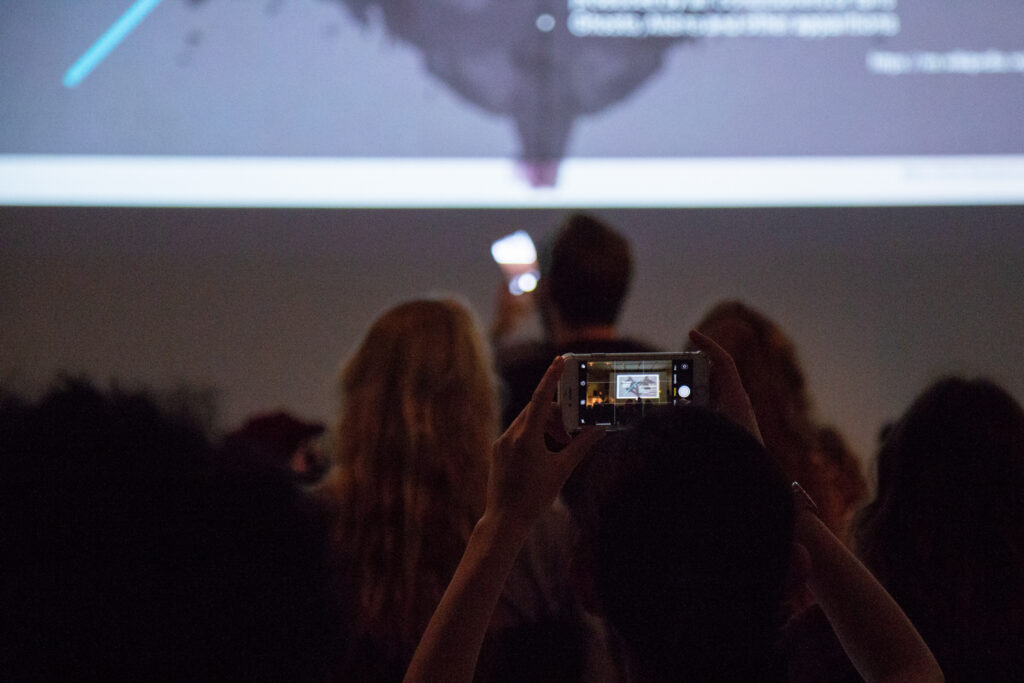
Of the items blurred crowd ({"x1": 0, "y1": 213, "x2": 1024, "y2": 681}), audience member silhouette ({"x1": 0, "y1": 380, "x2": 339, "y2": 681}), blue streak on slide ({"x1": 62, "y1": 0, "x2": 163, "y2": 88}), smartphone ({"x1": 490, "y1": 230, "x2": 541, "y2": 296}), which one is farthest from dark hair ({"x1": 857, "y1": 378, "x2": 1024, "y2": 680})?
blue streak on slide ({"x1": 62, "y1": 0, "x2": 163, "y2": 88})

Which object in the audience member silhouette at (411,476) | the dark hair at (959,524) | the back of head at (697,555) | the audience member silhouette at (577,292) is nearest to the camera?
the back of head at (697,555)

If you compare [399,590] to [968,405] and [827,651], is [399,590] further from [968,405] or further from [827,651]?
[968,405]

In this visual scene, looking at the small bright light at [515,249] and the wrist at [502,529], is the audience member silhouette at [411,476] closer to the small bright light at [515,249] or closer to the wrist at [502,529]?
the wrist at [502,529]

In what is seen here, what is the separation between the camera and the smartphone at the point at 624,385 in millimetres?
887

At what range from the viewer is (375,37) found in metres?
2.22

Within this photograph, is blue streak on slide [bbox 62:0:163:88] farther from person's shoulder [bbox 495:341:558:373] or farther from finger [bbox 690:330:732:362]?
finger [bbox 690:330:732:362]

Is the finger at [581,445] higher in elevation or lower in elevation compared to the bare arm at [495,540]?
higher

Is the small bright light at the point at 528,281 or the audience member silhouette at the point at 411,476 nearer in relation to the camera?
the audience member silhouette at the point at 411,476

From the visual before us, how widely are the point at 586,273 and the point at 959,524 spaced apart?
36.7 inches

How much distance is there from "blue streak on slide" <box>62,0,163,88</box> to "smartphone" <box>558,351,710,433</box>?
1.99 metres

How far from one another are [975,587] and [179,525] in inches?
37.7

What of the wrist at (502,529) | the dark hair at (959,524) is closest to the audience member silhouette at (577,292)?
the dark hair at (959,524)

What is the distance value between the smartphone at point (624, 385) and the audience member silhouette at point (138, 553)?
44 centimetres

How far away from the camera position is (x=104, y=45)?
221 centimetres
